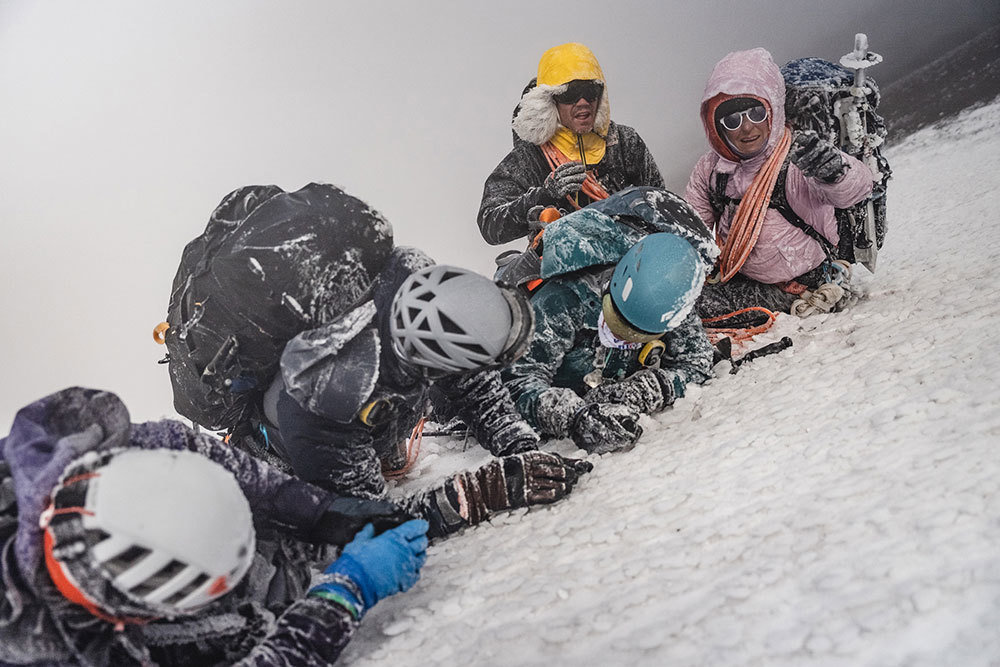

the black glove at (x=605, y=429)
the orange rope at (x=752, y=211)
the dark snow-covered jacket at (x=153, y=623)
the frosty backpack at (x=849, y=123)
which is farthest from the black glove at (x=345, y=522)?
the frosty backpack at (x=849, y=123)

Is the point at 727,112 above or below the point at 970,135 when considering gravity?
above

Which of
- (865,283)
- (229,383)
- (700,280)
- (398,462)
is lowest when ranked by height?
(865,283)

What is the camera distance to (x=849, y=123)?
8.98 ft

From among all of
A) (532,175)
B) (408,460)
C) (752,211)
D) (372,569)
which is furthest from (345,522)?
(752,211)

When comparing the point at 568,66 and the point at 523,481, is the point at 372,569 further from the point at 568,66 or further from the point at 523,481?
the point at 568,66

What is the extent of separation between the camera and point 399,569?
1312 mm

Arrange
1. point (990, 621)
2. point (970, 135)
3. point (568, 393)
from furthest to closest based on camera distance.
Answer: point (970, 135) < point (568, 393) < point (990, 621)

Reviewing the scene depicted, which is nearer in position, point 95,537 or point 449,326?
point 95,537

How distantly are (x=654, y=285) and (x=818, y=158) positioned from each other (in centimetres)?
103

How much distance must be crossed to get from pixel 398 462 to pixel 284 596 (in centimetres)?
84

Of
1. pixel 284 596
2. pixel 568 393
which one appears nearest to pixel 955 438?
pixel 568 393

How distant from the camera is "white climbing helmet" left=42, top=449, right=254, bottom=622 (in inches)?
35.4

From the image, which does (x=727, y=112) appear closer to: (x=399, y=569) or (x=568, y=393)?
(x=568, y=393)

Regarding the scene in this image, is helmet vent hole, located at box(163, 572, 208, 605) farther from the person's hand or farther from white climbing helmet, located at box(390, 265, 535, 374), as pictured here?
the person's hand
